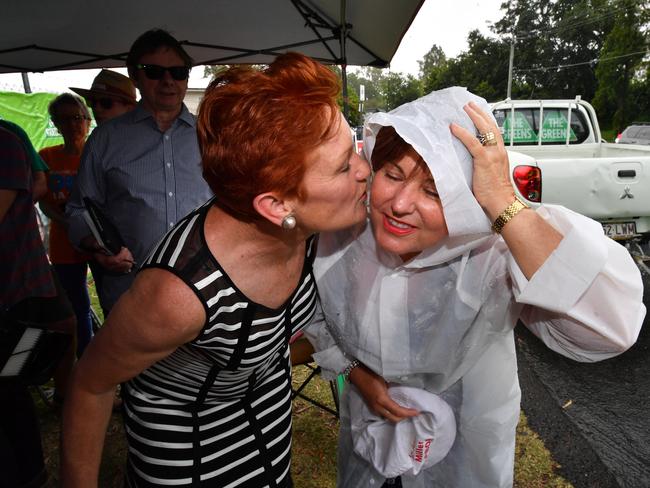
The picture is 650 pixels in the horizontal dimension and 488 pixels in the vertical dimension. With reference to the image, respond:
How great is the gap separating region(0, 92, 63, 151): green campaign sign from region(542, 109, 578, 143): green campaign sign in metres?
8.71

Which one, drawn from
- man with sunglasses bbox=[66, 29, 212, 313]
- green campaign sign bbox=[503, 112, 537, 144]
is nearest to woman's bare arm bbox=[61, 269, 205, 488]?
man with sunglasses bbox=[66, 29, 212, 313]

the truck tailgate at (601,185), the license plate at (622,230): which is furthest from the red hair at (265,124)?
the license plate at (622,230)

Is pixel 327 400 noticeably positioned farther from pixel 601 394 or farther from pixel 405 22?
pixel 405 22

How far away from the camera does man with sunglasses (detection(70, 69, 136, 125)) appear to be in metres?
3.45

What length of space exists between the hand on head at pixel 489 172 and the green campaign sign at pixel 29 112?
9.49 m

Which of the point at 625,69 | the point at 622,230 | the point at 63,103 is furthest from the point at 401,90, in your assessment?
the point at 63,103

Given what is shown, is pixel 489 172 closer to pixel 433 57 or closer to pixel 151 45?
pixel 151 45

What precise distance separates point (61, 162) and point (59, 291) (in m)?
1.40

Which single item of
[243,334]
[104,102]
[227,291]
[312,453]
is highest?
[104,102]

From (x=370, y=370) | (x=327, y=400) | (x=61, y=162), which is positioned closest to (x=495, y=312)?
(x=370, y=370)

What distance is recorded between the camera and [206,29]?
12.7ft

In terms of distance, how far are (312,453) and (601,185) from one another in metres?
3.55

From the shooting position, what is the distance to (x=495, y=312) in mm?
1256

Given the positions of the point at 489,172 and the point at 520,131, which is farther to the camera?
the point at 520,131
